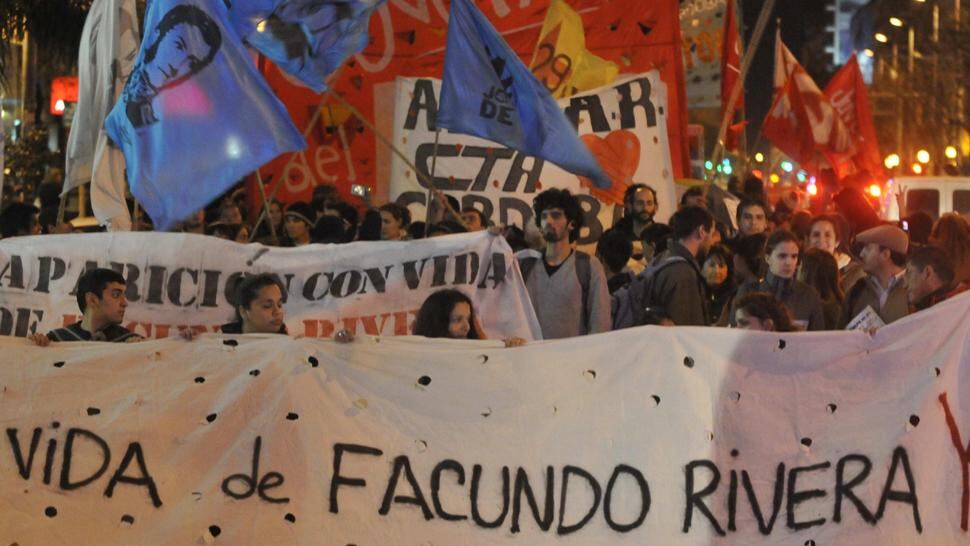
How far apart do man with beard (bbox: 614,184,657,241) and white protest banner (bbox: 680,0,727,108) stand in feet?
34.4

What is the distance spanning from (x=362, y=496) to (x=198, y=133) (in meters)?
2.91

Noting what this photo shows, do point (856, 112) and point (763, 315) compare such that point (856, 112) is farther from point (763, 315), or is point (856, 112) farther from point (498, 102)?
point (763, 315)

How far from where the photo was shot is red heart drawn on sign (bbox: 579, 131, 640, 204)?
13039mm

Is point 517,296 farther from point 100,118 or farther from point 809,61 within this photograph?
point 809,61

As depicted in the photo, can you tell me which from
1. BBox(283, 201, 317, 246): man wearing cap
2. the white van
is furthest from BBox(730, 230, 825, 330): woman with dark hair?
the white van

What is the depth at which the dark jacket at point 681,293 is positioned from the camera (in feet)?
28.4

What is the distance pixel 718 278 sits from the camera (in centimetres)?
980

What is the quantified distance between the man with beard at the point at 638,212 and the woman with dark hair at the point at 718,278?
1.29 meters

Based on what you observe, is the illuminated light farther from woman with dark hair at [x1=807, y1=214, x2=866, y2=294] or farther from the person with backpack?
woman with dark hair at [x1=807, y1=214, x2=866, y2=294]

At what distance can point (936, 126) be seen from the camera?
59750 mm

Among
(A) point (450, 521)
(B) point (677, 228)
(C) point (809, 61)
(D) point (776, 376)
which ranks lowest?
(A) point (450, 521)

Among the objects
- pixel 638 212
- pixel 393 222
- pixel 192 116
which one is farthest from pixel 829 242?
pixel 192 116

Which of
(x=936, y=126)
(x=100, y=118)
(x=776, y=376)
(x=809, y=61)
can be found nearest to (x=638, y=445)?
(x=776, y=376)

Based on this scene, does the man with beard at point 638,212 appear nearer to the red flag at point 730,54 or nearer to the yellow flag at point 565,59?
the yellow flag at point 565,59
